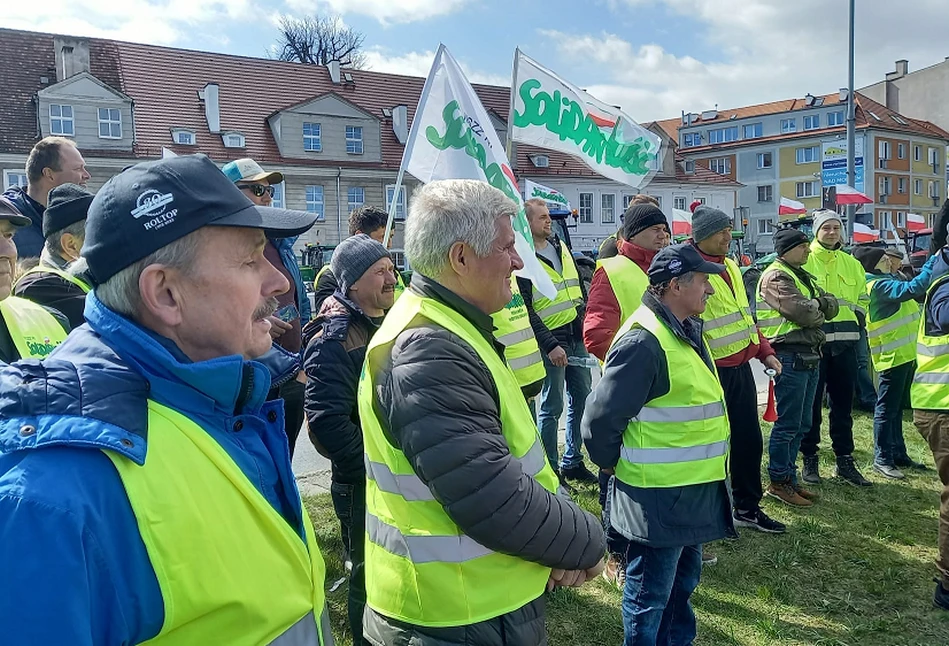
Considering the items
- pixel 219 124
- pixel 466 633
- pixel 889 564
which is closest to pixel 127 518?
pixel 466 633

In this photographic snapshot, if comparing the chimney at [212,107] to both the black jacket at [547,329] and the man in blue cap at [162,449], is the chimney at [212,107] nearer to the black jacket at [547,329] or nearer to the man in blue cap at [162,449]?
the black jacket at [547,329]

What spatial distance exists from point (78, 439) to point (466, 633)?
1.25m

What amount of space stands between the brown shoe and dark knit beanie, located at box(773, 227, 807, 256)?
6.07ft

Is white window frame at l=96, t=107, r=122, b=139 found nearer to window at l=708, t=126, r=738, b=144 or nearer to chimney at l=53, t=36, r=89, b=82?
chimney at l=53, t=36, r=89, b=82

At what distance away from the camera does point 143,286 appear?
1.32 m

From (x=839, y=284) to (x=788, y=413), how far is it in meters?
1.34

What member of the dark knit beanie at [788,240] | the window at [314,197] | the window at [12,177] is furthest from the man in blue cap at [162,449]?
the window at [314,197]

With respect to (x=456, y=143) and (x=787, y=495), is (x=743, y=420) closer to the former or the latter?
(x=787, y=495)

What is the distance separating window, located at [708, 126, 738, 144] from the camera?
6588cm

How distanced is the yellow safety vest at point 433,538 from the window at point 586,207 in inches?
1670

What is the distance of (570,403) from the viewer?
650 cm

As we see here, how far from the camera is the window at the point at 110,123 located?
30.2 meters

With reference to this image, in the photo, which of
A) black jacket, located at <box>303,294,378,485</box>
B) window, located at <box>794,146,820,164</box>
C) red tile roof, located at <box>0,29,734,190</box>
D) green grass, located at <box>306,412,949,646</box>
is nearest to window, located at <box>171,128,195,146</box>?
red tile roof, located at <box>0,29,734,190</box>

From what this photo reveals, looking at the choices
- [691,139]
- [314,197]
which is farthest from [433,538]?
[691,139]
